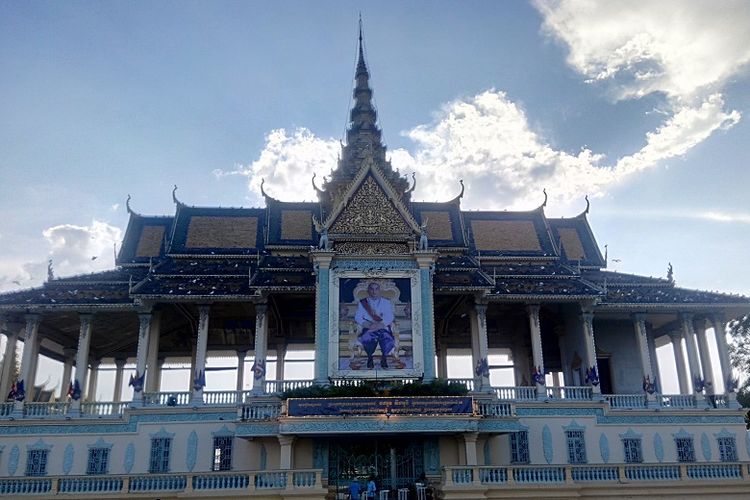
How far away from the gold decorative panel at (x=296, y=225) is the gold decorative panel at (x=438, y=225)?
5.92 meters

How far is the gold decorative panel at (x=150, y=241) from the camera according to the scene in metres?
33.9

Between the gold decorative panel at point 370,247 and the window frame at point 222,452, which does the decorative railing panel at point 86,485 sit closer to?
the window frame at point 222,452

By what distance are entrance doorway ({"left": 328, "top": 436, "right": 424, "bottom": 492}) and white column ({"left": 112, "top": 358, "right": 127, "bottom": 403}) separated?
14816 mm

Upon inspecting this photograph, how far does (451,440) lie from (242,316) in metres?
13.6

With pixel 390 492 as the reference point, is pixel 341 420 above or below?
above

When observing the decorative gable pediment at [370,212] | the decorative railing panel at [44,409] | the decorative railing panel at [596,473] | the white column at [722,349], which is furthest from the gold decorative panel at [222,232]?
the white column at [722,349]

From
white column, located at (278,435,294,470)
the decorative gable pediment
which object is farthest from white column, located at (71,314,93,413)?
the decorative gable pediment

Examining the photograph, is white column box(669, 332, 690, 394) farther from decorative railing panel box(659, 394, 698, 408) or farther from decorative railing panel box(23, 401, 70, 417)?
decorative railing panel box(23, 401, 70, 417)

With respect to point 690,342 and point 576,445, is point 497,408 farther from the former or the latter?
point 690,342

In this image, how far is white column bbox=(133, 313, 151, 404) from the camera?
88.9ft

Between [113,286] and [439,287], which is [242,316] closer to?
[113,286]

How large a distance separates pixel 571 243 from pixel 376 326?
49.1 ft

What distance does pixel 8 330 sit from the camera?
29.7 metres

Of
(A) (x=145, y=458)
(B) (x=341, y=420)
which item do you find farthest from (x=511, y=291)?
(A) (x=145, y=458)
